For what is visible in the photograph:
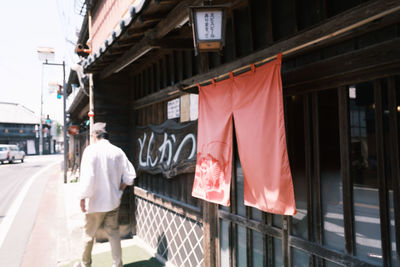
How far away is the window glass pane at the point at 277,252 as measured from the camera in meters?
3.34

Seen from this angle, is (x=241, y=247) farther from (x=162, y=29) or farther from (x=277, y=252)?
(x=162, y=29)

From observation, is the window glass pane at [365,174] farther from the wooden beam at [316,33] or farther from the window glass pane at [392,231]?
the wooden beam at [316,33]

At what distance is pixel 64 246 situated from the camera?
718 centimetres

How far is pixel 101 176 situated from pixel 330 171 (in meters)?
3.97

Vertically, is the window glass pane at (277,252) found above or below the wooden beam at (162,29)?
below

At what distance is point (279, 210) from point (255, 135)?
2.85 ft

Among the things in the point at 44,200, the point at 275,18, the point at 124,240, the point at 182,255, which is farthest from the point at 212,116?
the point at 44,200

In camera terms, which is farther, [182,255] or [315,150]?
[182,255]

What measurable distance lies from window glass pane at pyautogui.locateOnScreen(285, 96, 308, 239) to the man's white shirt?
3434 mm

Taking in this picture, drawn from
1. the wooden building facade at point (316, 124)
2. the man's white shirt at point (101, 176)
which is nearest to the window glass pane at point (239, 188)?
the wooden building facade at point (316, 124)

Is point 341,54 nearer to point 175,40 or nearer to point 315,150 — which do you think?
point 315,150

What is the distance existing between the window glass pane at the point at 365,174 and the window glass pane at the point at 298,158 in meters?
0.57

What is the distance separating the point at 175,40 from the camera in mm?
4555

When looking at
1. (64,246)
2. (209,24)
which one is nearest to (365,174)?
(209,24)
